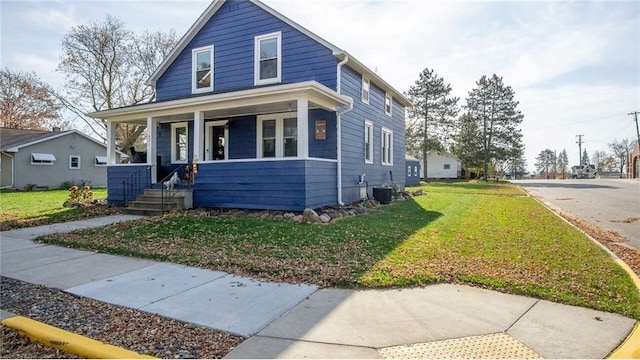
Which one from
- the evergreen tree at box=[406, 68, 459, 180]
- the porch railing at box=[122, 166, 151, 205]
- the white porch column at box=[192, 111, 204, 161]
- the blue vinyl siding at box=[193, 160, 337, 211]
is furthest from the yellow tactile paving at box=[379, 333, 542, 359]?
the evergreen tree at box=[406, 68, 459, 180]

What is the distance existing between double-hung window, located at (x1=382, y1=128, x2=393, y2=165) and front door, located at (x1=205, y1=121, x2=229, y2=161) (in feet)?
23.7

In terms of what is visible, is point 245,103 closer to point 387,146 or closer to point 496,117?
point 387,146

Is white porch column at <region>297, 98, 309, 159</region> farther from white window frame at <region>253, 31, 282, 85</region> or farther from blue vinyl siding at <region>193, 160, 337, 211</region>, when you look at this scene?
white window frame at <region>253, 31, 282, 85</region>

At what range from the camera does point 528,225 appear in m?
Result: 9.30

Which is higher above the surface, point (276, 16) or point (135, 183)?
point (276, 16)

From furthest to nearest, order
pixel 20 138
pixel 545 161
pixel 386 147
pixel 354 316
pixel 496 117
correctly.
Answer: pixel 545 161, pixel 496 117, pixel 20 138, pixel 386 147, pixel 354 316

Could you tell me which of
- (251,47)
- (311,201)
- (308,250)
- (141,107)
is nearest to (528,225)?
(311,201)

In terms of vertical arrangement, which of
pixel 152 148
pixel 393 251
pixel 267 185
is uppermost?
A: pixel 152 148

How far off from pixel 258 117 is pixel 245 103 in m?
2.45

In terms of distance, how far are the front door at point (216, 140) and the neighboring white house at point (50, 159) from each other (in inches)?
693

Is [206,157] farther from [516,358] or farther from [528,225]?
[516,358]

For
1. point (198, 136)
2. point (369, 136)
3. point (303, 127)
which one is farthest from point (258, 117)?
point (369, 136)

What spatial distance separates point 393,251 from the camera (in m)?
6.26

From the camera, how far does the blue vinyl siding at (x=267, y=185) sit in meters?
9.70
